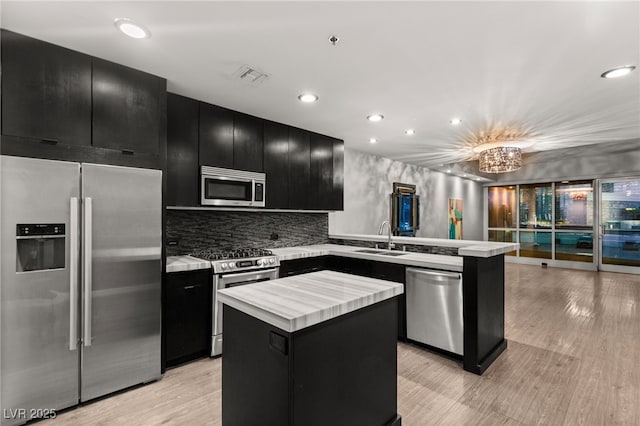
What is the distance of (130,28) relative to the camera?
6.01ft

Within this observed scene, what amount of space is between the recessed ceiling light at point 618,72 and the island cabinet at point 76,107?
362 cm

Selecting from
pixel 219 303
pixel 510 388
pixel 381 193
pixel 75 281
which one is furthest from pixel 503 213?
pixel 75 281

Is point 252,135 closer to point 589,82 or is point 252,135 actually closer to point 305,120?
point 305,120

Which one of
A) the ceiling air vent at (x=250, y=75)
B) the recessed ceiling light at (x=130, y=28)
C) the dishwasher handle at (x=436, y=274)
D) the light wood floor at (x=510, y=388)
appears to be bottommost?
the light wood floor at (x=510, y=388)

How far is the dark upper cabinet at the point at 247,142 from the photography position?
3.25m

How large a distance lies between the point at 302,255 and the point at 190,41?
7.78 ft

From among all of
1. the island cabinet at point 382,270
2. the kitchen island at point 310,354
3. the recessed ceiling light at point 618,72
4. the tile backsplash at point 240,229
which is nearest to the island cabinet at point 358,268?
the island cabinet at point 382,270

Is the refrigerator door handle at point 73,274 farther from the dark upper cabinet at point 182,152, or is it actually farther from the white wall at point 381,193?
the white wall at point 381,193

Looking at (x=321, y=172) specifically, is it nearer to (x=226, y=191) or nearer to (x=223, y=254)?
(x=226, y=191)

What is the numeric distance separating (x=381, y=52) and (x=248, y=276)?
228 centimetres

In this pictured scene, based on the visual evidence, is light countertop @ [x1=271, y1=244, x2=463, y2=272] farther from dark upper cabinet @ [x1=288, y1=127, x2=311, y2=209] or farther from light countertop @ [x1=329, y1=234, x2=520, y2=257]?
dark upper cabinet @ [x1=288, y1=127, x2=311, y2=209]

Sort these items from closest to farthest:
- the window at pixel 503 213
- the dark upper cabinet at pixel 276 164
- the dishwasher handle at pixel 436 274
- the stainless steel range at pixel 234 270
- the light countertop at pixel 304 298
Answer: the light countertop at pixel 304 298 → the dishwasher handle at pixel 436 274 → the stainless steel range at pixel 234 270 → the dark upper cabinet at pixel 276 164 → the window at pixel 503 213

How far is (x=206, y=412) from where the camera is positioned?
2.02 meters

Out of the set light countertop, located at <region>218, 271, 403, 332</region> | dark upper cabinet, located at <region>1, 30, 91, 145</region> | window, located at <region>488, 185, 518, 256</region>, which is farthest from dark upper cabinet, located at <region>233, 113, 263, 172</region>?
window, located at <region>488, 185, 518, 256</region>
